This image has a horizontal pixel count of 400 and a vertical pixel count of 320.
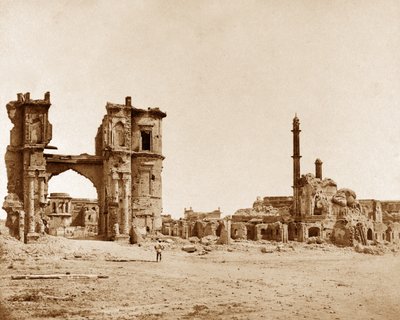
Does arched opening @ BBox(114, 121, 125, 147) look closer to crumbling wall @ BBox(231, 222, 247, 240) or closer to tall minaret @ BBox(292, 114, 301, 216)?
crumbling wall @ BBox(231, 222, 247, 240)

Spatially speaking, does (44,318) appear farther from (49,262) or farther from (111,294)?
(49,262)

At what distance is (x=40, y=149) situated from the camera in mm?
37875

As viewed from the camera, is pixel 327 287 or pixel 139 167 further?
pixel 139 167

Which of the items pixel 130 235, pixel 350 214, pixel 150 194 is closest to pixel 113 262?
pixel 130 235

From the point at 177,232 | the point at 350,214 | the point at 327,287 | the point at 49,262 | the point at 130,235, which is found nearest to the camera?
the point at 327,287

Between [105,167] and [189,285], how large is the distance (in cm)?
2177

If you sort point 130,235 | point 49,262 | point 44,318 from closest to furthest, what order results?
point 44,318, point 49,262, point 130,235

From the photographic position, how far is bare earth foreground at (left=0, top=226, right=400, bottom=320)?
557 inches

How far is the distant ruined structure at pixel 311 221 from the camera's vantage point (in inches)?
1783

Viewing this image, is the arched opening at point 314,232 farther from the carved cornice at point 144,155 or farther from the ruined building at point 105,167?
the carved cornice at point 144,155

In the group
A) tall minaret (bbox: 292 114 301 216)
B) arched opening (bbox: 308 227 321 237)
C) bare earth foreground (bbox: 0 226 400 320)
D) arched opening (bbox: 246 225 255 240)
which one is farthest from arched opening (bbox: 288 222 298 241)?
bare earth foreground (bbox: 0 226 400 320)

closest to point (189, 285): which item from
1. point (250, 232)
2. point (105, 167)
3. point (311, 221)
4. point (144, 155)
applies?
point (105, 167)

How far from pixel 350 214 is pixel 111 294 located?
40667 millimetres

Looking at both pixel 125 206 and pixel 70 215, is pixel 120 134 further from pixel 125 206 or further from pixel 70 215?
pixel 70 215
